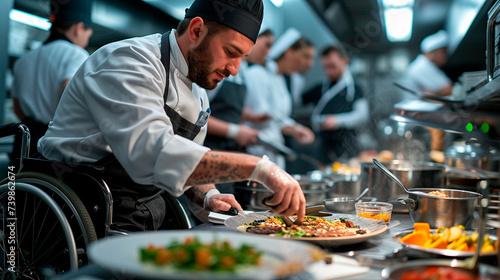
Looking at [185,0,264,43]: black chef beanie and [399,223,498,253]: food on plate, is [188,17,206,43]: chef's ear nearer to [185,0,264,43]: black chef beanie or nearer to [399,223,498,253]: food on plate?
[185,0,264,43]: black chef beanie

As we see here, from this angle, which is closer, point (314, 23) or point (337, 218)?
point (337, 218)

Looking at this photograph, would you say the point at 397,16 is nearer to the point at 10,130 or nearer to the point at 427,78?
the point at 427,78

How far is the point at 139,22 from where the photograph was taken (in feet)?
14.2

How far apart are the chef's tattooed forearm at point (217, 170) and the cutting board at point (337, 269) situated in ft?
1.16

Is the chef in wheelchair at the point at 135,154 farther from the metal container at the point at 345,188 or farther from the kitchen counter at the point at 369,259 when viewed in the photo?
the metal container at the point at 345,188

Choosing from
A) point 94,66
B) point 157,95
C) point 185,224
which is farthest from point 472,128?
point 94,66

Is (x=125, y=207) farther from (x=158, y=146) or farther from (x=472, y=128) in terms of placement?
(x=472, y=128)

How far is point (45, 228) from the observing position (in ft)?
5.02

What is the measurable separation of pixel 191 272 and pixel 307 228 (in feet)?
2.36

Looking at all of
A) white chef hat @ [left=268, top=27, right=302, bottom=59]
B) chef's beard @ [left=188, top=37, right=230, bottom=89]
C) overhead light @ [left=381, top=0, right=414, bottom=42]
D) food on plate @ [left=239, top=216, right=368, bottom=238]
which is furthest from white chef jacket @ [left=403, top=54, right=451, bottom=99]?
food on plate @ [left=239, top=216, right=368, bottom=238]

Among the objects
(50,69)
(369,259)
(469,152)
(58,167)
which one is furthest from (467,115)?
(50,69)

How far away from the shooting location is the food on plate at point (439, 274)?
82 cm

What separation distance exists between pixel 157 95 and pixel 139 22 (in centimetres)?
313

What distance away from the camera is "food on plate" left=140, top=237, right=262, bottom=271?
0.71m
